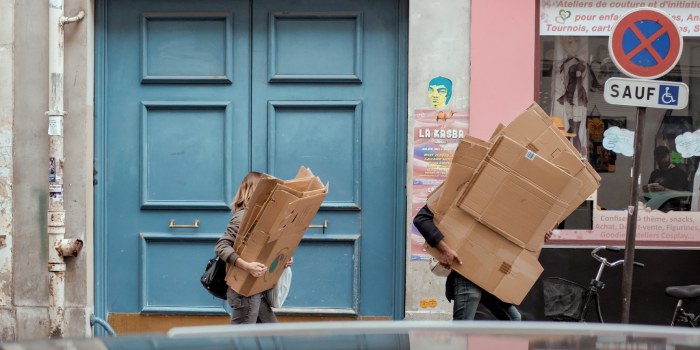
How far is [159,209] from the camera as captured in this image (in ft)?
30.5

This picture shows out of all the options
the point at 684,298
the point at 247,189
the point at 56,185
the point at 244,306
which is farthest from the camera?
the point at 56,185

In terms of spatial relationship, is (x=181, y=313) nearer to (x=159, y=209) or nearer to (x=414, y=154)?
(x=159, y=209)

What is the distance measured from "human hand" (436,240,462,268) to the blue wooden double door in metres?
2.36

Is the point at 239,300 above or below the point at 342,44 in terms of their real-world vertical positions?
below

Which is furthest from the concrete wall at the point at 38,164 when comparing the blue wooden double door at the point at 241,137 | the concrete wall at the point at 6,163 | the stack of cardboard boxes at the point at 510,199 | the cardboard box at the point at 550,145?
the cardboard box at the point at 550,145

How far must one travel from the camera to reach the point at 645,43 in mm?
7270

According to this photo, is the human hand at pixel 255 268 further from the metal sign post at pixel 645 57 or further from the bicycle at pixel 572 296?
the bicycle at pixel 572 296

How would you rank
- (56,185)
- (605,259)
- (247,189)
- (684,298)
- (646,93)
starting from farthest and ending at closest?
1. (56,185)
2. (605,259)
3. (684,298)
4. (646,93)
5. (247,189)

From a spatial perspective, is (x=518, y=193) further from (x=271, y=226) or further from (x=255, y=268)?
(x=255, y=268)

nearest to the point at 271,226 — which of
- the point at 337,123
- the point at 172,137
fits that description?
the point at 337,123

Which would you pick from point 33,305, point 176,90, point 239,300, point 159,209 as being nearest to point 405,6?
point 176,90

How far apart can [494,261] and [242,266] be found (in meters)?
1.57

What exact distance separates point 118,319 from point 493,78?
3.81 metres

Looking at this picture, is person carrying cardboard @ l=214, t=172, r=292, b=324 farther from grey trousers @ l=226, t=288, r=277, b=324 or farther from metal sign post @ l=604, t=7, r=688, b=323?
metal sign post @ l=604, t=7, r=688, b=323
